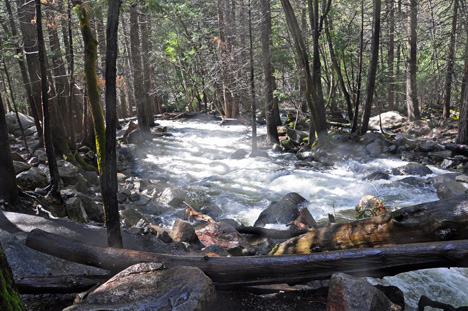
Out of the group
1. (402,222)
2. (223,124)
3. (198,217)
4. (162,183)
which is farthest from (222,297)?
(223,124)

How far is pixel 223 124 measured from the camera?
25.9 m

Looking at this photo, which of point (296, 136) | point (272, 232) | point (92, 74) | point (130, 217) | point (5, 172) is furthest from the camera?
point (296, 136)

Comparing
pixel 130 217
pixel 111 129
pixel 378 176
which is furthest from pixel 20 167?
pixel 378 176

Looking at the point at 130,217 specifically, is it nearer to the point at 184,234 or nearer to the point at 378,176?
the point at 184,234

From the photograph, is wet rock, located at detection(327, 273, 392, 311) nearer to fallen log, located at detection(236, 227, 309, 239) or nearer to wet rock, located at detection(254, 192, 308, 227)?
fallen log, located at detection(236, 227, 309, 239)

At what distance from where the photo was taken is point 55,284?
382cm

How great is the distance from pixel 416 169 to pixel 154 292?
36.7 ft

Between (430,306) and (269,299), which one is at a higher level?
(269,299)

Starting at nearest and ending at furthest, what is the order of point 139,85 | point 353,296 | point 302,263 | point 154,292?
1. point 154,292
2. point 353,296
3. point 302,263
4. point 139,85

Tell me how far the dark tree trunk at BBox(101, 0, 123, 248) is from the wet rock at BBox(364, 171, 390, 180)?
940 cm

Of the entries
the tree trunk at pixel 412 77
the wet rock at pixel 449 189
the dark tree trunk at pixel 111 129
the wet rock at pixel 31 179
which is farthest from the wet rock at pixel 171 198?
the tree trunk at pixel 412 77

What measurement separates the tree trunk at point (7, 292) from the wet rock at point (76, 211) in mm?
6229

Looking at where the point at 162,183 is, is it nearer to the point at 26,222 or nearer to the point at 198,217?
the point at 198,217

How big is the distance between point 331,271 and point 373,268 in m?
0.47
